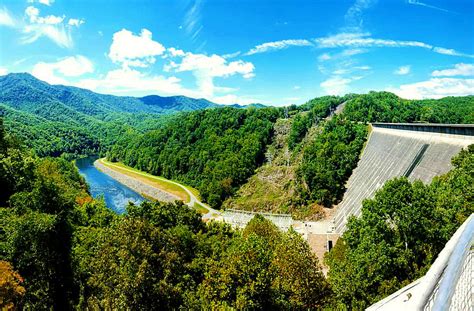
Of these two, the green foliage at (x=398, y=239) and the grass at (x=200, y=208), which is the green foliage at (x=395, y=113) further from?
the green foliage at (x=398, y=239)

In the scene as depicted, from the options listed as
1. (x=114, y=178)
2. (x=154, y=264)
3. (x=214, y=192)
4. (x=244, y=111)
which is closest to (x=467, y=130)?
(x=154, y=264)

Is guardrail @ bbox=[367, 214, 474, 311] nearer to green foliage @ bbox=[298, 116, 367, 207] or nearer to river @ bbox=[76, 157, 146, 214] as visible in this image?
green foliage @ bbox=[298, 116, 367, 207]

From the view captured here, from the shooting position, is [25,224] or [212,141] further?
[212,141]

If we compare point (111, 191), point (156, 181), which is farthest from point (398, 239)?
point (156, 181)

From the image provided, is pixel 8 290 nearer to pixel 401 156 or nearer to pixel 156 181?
pixel 401 156

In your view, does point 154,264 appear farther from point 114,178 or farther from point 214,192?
point 114,178
